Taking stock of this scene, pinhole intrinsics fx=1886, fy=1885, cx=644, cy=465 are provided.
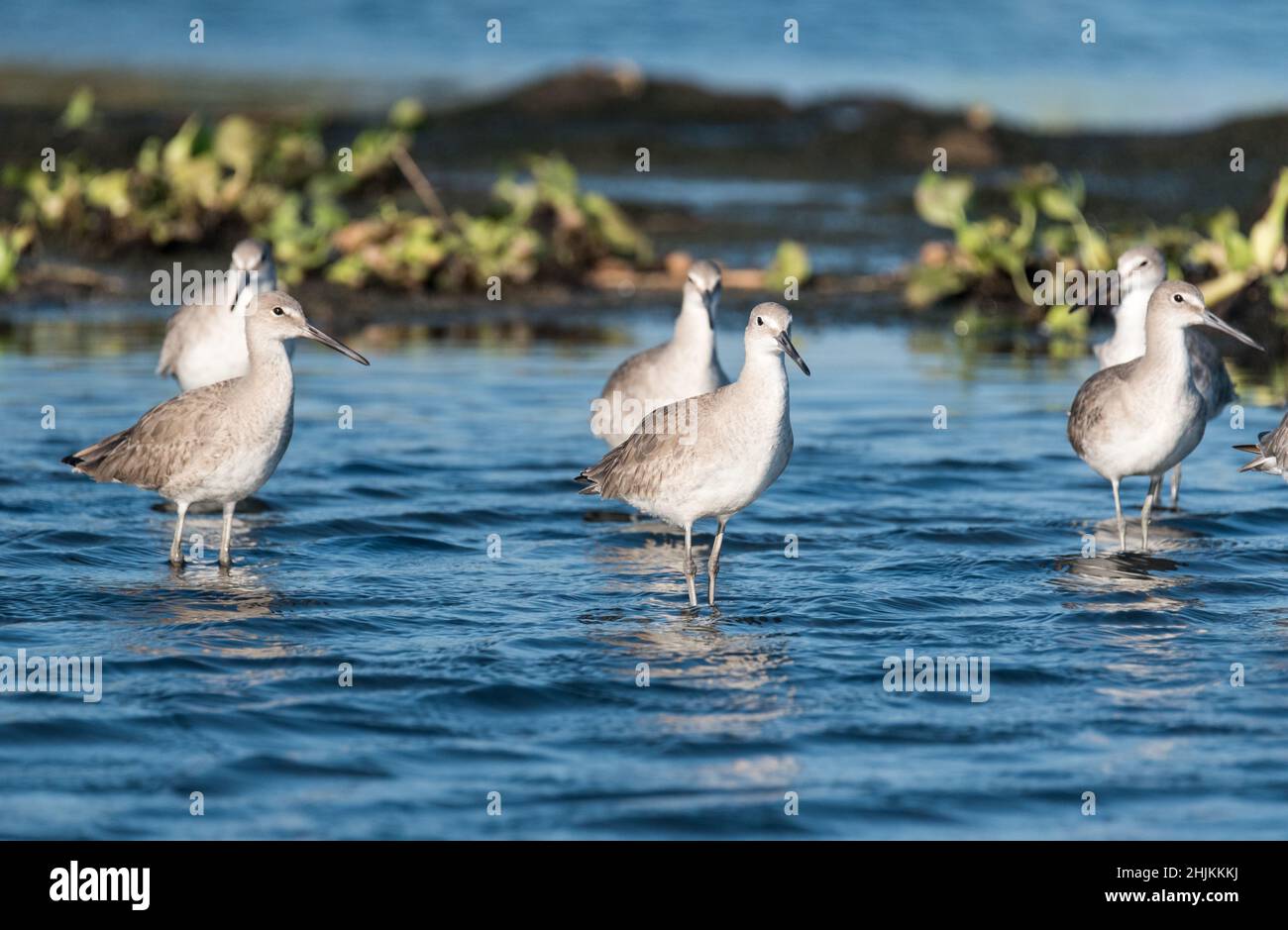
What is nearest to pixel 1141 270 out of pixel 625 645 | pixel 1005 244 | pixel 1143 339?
pixel 1143 339

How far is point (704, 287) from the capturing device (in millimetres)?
10859

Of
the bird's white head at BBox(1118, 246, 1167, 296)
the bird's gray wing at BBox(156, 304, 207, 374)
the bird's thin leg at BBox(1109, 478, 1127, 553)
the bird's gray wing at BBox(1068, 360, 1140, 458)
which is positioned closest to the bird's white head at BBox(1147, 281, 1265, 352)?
the bird's gray wing at BBox(1068, 360, 1140, 458)

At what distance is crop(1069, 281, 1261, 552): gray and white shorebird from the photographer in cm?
971

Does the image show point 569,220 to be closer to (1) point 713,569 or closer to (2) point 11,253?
(2) point 11,253

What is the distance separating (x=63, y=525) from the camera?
10141mm

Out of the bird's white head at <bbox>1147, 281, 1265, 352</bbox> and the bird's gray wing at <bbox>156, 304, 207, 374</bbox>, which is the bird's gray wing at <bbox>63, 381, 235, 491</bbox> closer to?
the bird's gray wing at <bbox>156, 304, 207, 374</bbox>

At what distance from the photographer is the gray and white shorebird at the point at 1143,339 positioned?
11.2m

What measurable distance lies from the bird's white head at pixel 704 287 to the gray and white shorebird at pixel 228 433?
2217 millimetres

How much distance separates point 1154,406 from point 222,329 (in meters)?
5.50

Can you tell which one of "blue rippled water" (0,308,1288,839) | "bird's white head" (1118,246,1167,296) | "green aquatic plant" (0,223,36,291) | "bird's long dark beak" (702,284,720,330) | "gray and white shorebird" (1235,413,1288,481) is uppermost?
"green aquatic plant" (0,223,36,291)

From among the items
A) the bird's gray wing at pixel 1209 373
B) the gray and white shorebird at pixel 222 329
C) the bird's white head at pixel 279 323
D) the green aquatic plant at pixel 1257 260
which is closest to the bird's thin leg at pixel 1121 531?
the bird's gray wing at pixel 1209 373

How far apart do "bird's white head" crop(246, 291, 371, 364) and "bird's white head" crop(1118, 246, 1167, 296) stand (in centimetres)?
497

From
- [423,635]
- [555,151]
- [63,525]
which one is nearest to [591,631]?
[423,635]

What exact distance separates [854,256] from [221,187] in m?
6.66
